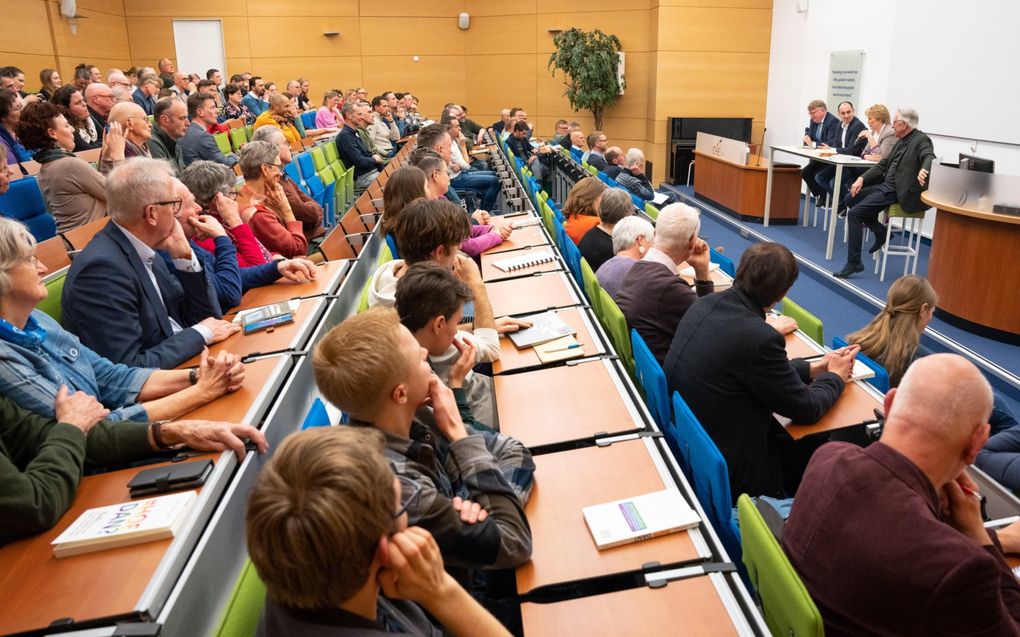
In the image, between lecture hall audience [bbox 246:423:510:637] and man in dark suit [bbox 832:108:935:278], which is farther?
man in dark suit [bbox 832:108:935:278]

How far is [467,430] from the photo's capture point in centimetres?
199

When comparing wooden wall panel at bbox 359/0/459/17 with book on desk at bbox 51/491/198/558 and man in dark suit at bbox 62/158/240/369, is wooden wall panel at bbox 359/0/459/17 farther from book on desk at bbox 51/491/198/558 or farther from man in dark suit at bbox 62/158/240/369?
Result: book on desk at bbox 51/491/198/558

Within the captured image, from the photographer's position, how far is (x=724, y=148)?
1015cm

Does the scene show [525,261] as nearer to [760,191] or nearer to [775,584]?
[775,584]

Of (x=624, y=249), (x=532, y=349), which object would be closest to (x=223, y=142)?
(x=624, y=249)

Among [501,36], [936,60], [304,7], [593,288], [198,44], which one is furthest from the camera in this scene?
[501,36]

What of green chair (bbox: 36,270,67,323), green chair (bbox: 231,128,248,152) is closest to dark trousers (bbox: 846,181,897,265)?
green chair (bbox: 36,270,67,323)

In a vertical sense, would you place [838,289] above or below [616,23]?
below

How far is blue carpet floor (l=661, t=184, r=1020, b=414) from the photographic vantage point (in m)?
4.82

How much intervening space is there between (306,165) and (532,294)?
13.1 ft

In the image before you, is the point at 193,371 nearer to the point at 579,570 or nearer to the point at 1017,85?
the point at 579,570

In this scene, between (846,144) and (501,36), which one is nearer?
(846,144)

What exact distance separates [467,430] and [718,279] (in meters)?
2.69

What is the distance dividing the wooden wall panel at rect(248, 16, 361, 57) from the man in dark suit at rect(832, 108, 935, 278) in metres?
11.3
